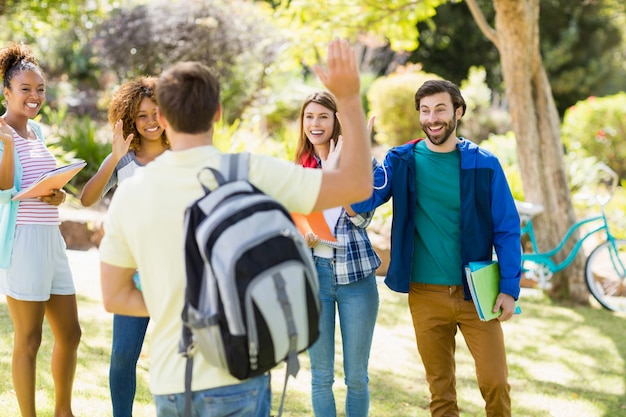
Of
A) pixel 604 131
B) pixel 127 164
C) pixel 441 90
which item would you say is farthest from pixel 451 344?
pixel 604 131

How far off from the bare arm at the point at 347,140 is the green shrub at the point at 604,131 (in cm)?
1220

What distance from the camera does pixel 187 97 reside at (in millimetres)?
2084

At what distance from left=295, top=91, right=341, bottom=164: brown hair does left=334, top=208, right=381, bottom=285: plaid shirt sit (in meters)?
0.39

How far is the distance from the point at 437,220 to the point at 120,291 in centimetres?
178

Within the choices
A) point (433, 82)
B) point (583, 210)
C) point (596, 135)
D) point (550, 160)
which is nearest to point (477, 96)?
point (596, 135)

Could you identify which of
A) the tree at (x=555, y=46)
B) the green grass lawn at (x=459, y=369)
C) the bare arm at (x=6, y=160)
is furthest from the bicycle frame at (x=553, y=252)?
the tree at (x=555, y=46)

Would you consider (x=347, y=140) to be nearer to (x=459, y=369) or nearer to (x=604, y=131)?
(x=459, y=369)

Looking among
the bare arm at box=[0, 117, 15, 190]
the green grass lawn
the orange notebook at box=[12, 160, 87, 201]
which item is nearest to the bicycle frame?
the green grass lawn

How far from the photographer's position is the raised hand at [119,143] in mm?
3400

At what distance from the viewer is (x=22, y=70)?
3.52 m

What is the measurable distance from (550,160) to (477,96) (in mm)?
9805

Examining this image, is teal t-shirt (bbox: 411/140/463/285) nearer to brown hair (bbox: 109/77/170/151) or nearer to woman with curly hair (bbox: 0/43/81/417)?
brown hair (bbox: 109/77/170/151)

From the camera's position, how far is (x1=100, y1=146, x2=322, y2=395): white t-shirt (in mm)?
2100

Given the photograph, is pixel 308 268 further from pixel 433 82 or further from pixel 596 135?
pixel 596 135
